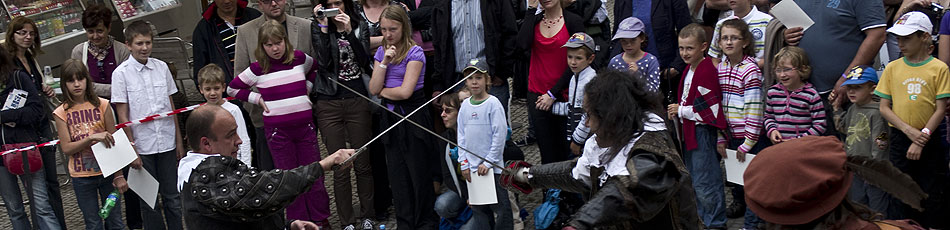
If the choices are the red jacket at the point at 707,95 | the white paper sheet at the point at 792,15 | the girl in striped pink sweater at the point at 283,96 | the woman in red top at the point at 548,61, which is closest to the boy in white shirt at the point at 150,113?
the girl in striped pink sweater at the point at 283,96

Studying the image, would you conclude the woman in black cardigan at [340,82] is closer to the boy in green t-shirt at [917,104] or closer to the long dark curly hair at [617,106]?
the long dark curly hair at [617,106]

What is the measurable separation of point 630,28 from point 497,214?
5.26 ft

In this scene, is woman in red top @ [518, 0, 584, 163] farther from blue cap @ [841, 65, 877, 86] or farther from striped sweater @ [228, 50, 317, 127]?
blue cap @ [841, 65, 877, 86]

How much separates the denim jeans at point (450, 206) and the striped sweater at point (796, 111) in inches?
81.7

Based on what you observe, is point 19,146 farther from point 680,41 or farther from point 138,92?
point 680,41

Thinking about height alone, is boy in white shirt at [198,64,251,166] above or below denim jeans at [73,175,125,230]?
above

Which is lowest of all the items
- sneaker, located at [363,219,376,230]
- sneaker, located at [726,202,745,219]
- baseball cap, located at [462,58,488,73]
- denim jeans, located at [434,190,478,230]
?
sneaker, located at [363,219,376,230]

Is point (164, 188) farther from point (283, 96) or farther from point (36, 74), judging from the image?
point (36, 74)

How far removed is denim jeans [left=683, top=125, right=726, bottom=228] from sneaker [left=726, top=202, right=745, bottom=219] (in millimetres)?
287

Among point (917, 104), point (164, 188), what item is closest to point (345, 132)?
point (164, 188)

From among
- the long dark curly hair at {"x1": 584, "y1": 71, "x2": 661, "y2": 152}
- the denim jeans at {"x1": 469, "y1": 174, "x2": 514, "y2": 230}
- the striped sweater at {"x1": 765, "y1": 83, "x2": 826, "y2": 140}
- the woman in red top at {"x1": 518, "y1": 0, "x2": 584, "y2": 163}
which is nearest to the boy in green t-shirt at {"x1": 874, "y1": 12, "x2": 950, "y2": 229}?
the striped sweater at {"x1": 765, "y1": 83, "x2": 826, "y2": 140}

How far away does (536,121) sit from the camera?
7191mm

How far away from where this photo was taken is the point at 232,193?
4.26 meters

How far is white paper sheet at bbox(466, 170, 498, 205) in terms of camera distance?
246 inches
